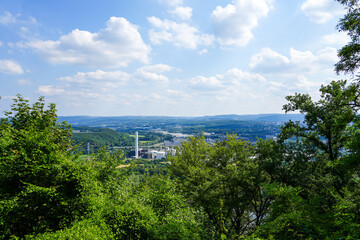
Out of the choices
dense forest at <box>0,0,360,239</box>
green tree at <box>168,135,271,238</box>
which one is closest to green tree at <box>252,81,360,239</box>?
dense forest at <box>0,0,360,239</box>

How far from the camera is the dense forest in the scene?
20.1 feet

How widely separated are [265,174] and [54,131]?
1570 centimetres

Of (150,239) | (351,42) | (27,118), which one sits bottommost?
(150,239)

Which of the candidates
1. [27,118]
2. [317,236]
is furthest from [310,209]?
[27,118]

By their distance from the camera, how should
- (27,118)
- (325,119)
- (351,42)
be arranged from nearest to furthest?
(351,42)
(325,119)
(27,118)

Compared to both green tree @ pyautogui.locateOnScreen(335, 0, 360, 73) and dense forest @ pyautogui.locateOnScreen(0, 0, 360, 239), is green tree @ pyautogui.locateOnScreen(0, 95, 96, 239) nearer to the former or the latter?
dense forest @ pyautogui.locateOnScreen(0, 0, 360, 239)

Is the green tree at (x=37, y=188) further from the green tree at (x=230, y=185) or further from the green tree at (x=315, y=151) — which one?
the green tree at (x=315, y=151)

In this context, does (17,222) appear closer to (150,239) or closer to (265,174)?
(150,239)

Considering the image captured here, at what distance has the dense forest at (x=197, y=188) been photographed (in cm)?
611

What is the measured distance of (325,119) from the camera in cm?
1117

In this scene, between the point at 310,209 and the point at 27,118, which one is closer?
the point at 310,209

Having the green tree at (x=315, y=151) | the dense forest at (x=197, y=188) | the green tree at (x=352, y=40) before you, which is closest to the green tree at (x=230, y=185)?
the dense forest at (x=197, y=188)

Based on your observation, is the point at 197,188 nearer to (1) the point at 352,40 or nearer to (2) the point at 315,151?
(2) the point at 315,151

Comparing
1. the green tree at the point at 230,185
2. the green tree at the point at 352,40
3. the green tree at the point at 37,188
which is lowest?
the green tree at the point at 230,185
